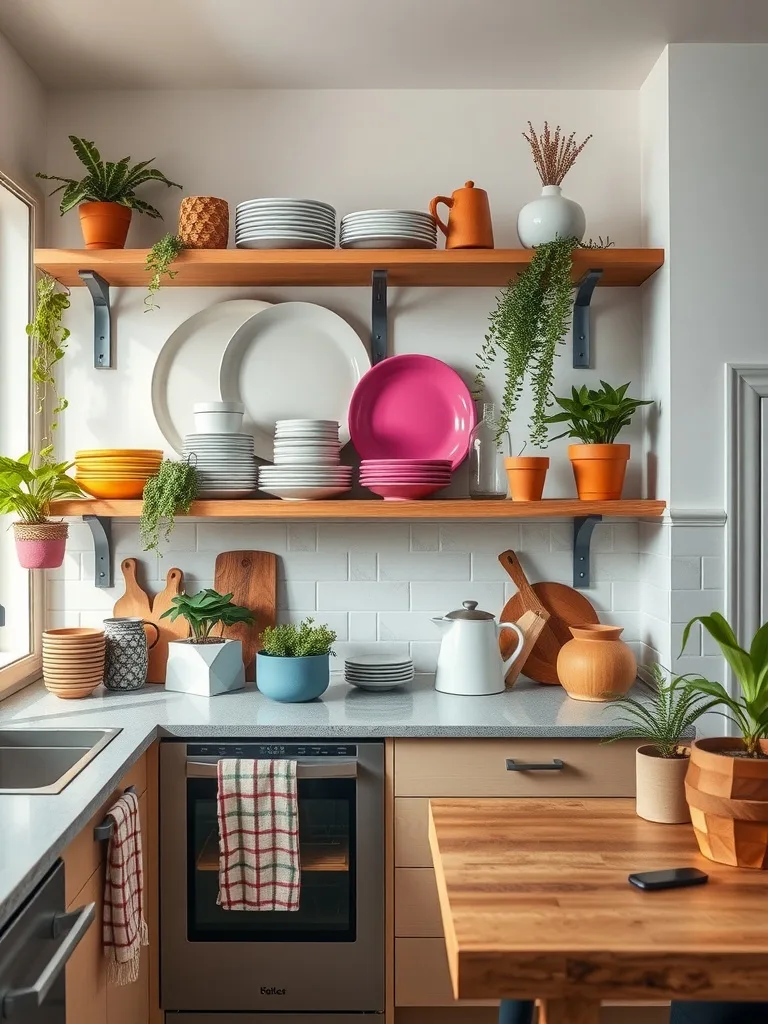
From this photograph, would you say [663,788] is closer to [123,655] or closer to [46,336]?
[123,655]

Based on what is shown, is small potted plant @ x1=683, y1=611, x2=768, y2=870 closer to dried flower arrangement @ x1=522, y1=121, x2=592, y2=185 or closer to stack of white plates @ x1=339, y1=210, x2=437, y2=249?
stack of white plates @ x1=339, y1=210, x2=437, y2=249

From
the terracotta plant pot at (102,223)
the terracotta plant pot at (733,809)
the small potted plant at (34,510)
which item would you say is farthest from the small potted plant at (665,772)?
the terracotta plant pot at (102,223)

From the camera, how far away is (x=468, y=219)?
8.94ft

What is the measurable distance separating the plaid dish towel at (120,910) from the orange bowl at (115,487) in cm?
94

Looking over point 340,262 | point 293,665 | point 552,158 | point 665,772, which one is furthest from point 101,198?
point 665,772

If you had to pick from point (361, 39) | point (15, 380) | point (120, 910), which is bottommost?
→ point (120, 910)

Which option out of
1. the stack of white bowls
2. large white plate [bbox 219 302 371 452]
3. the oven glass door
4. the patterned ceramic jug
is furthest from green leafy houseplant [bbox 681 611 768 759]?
the patterned ceramic jug

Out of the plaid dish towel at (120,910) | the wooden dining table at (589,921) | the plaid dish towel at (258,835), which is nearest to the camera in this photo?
the wooden dining table at (589,921)

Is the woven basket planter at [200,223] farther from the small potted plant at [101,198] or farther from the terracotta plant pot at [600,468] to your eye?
the terracotta plant pot at [600,468]

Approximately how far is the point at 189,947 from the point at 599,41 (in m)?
2.63

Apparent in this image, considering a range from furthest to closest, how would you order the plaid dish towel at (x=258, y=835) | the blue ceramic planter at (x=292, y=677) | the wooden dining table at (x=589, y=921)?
the blue ceramic planter at (x=292, y=677) < the plaid dish towel at (x=258, y=835) < the wooden dining table at (x=589, y=921)

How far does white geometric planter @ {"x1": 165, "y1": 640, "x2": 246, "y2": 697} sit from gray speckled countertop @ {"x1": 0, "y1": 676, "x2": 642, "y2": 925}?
1.3 inches

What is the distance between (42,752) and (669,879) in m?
1.50

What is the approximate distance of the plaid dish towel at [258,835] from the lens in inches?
92.1
